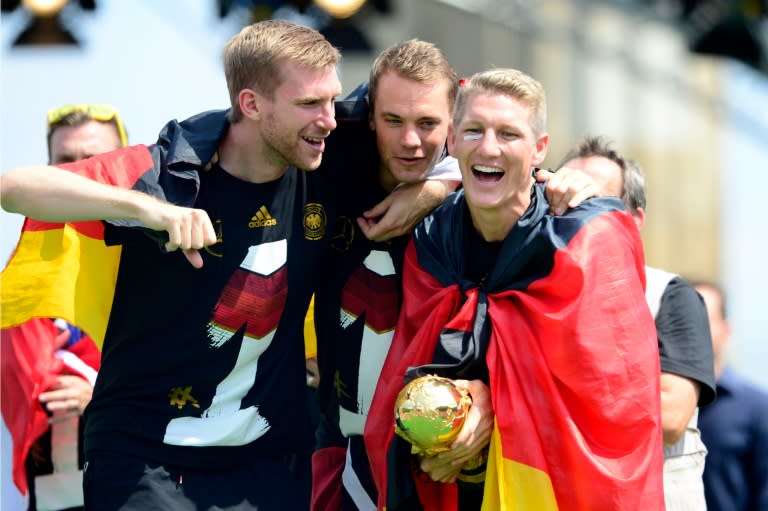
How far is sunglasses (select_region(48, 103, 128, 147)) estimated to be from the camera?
20.2 feet

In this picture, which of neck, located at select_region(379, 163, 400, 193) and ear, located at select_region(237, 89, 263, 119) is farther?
neck, located at select_region(379, 163, 400, 193)

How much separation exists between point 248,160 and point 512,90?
2.96ft

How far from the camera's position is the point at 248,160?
475cm

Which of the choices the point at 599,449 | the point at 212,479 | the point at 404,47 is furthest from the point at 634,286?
the point at 212,479

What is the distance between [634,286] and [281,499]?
1.39m

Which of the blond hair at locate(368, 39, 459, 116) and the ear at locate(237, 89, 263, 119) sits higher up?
the blond hair at locate(368, 39, 459, 116)

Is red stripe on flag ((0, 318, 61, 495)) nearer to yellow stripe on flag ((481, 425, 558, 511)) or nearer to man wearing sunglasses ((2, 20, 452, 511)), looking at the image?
man wearing sunglasses ((2, 20, 452, 511))

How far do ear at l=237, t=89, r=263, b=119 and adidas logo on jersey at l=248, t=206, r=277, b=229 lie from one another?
313mm

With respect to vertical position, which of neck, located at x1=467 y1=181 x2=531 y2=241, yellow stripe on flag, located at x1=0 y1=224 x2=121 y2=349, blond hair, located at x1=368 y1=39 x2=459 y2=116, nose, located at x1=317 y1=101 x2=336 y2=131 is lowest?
yellow stripe on flag, located at x1=0 y1=224 x2=121 y2=349

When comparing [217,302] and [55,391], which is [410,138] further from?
[55,391]

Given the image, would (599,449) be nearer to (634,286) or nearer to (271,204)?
(634,286)

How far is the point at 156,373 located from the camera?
4703 millimetres

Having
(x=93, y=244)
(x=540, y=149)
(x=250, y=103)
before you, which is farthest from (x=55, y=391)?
(x=540, y=149)

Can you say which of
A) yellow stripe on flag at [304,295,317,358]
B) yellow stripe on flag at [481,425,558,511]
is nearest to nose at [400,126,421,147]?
yellow stripe on flag at [304,295,317,358]
